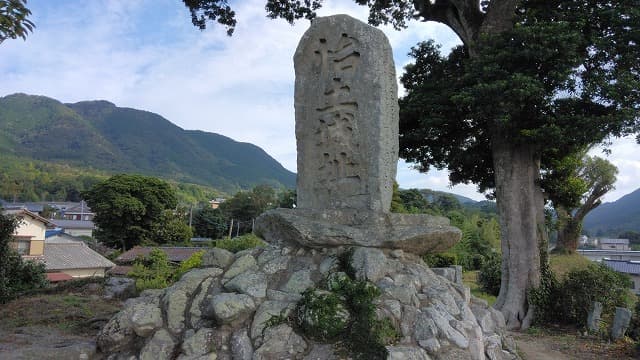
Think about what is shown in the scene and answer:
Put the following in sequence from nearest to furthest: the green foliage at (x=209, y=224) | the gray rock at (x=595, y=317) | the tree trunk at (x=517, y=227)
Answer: the gray rock at (x=595, y=317), the tree trunk at (x=517, y=227), the green foliage at (x=209, y=224)

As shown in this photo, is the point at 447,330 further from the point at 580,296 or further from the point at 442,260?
the point at 442,260

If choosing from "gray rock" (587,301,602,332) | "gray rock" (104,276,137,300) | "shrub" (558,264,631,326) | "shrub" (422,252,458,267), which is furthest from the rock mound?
"shrub" (422,252,458,267)

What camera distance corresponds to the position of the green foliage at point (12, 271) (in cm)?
1311

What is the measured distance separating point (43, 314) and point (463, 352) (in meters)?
9.25

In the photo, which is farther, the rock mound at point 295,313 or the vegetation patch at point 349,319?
the rock mound at point 295,313

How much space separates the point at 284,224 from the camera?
18.6 feet

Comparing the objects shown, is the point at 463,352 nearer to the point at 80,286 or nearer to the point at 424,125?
the point at 424,125

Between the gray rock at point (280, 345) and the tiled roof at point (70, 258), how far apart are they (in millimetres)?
34101

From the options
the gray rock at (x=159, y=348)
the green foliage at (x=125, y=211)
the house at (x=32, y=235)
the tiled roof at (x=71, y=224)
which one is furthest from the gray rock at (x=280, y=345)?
the tiled roof at (x=71, y=224)

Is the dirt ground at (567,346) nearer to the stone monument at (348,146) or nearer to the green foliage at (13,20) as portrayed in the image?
the stone monument at (348,146)

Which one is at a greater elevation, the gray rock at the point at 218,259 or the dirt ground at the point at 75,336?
the gray rock at the point at 218,259

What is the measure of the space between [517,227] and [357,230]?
31.9ft

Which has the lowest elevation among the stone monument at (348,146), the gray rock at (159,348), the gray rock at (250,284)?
the gray rock at (159,348)

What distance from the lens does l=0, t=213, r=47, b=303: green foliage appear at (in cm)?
1311
